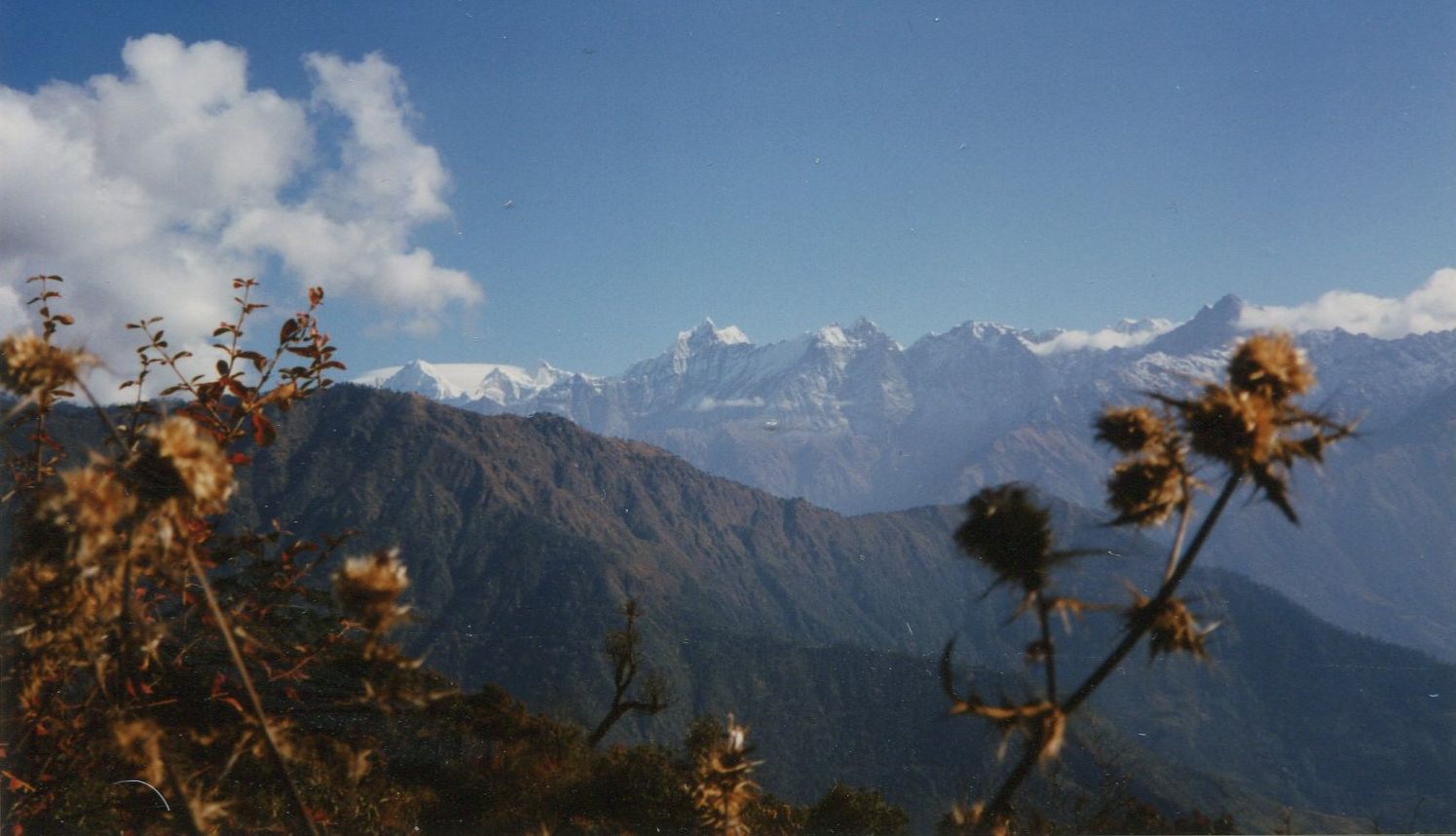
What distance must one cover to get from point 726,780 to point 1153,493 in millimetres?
1317

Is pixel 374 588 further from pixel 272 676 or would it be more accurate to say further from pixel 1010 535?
pixel 272 676

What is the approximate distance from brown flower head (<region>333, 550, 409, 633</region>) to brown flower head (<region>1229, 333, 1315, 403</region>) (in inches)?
77.4

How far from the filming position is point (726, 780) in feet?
7.32

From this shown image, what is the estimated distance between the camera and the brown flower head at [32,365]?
1821 millimetres

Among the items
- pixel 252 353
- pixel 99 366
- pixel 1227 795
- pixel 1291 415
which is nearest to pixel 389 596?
pixel 99 366

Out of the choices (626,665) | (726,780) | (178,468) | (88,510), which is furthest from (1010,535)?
(626,665)

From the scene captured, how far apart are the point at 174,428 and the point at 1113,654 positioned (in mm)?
2043

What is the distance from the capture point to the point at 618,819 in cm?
392

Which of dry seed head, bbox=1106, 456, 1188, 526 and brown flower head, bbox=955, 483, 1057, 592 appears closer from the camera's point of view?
brown flower head, bbox=955, 483, 1057, 592

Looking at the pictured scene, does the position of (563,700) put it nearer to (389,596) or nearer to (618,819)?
(618,819)

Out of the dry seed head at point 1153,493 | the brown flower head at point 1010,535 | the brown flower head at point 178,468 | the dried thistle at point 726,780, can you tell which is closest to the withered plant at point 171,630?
the brown flower head at point 178,468

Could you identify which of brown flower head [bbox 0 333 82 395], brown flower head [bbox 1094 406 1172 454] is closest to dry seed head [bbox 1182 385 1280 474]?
brown flower head [bbox 1094 406 1172 454]

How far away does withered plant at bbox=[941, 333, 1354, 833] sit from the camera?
6.05 feet

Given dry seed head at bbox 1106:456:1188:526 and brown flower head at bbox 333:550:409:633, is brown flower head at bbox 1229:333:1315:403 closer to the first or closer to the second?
dry seed head at bbox 1106:456:1188:526
